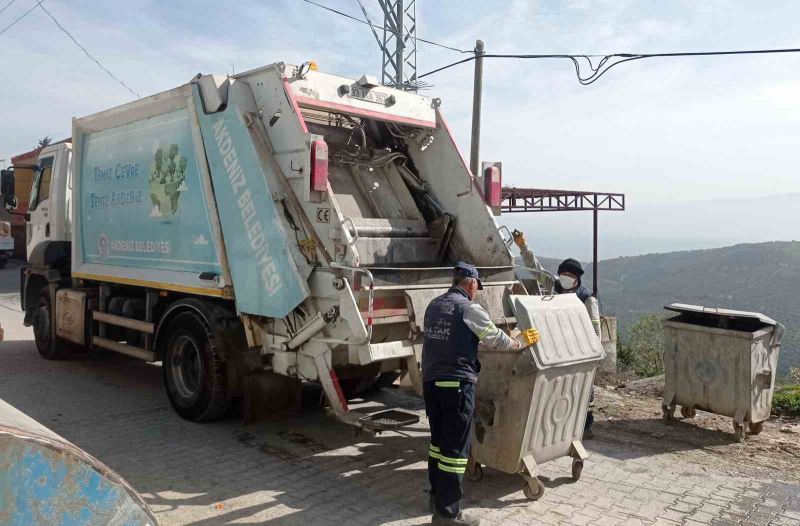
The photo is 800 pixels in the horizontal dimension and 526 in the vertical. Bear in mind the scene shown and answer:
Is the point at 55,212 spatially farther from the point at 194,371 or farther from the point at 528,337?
the point at 528,337

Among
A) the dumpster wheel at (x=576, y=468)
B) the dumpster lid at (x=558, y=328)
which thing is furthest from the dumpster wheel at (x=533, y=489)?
the dumpster lid at (x=558, y=328)

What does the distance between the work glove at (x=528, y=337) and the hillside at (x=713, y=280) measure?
166ft

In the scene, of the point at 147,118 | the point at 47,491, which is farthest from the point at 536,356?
the point at 147,118

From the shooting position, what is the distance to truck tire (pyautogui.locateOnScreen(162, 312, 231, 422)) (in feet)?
17.1

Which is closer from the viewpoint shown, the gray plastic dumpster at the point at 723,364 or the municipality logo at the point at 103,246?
the gray plastic dumpster at the point at 723,364

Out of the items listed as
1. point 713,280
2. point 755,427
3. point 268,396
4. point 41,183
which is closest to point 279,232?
point 268,396

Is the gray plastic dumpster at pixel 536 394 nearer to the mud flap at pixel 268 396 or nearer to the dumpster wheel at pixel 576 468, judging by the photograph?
the dumpster wheel at pixel 576 468

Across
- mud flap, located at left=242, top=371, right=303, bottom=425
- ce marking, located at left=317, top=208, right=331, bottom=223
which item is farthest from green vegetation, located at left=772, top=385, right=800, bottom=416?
ce marking, located at left=317, top=208, right=331, bottom=223

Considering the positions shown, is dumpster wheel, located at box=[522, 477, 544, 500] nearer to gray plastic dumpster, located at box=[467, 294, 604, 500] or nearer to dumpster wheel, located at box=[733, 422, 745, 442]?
gray plastic dumpster, located at box=[467, 294, 604, 500]

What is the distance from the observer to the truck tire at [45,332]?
7.93m

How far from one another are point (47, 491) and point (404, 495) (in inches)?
96.9

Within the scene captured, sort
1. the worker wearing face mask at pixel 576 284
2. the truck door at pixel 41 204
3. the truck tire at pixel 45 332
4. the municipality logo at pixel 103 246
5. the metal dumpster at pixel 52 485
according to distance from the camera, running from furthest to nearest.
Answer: the truck door at pixel 41 204 < the truck tire at pixel 45 332 < the municipality logo at pixel 103 246 < the worker wearing face mask at pixel 576 284 < the metal dumpster at pixel 52 485

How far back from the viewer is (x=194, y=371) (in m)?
5.69

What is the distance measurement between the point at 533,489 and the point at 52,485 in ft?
9.22
